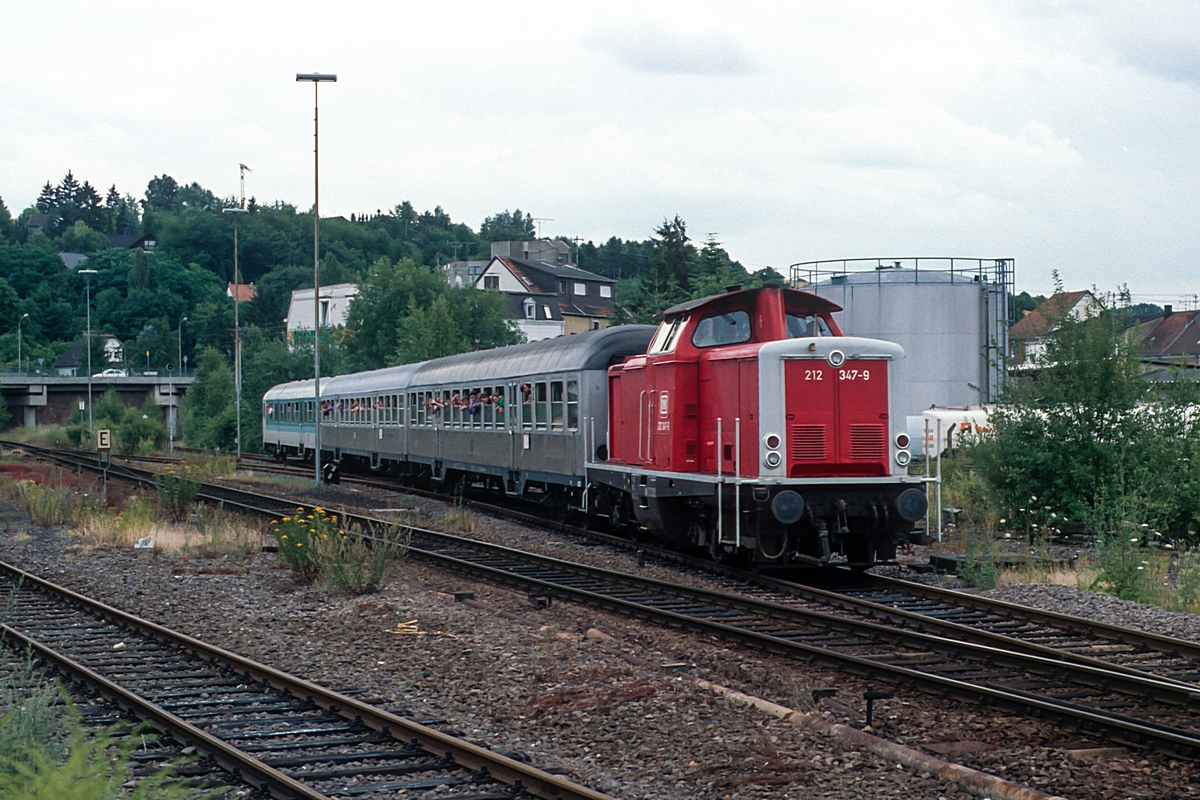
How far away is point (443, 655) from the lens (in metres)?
10.3

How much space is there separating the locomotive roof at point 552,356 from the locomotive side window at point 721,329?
3.98 m

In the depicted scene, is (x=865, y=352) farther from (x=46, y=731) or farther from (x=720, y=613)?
(x=46, y=731)

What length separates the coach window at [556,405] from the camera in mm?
19969

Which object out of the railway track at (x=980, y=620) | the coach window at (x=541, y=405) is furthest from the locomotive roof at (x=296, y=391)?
the railway track at (x=980, y=620)

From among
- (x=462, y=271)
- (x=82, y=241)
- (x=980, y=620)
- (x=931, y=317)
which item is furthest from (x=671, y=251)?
(x=82, y=241)

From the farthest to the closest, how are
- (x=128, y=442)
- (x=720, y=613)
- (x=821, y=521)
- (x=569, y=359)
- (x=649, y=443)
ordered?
(x=128, y=442) → (x=569, y=359) → (x=649, y=443) → (x=821, y=521) → (x=720, y=613)

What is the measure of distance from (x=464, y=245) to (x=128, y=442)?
113 metres

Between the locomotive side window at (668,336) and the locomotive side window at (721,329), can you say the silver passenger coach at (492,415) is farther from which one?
the locomotive side window at (721,329)

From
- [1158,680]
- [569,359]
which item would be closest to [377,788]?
[1158,680]

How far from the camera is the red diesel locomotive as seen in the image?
44.4 feet

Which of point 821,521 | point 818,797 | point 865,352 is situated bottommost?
point 818,797

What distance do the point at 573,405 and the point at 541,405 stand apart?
1866 millimetres

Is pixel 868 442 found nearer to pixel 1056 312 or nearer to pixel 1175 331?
pixel 1056 312

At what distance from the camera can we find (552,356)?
20844 mm
